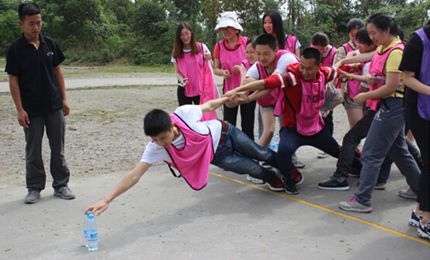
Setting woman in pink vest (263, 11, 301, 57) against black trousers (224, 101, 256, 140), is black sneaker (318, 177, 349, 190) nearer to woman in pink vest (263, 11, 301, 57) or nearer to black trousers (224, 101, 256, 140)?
black trousers (224, 101, 256, 140)

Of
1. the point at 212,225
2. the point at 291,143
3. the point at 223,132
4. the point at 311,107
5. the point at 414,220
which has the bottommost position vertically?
the point at 212,225

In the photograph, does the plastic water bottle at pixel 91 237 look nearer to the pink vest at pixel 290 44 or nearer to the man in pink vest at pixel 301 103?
the man in pink vest at pixel 301 103

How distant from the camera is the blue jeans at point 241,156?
4789 millimetres

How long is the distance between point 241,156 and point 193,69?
187cm

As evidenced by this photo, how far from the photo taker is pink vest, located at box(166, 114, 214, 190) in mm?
4242

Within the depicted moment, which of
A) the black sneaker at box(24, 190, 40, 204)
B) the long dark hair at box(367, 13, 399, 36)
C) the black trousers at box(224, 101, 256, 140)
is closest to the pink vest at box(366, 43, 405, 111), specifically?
the long dark hair at box(367, 13, 399, 36)

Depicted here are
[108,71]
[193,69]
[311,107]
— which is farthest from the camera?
[108,71]

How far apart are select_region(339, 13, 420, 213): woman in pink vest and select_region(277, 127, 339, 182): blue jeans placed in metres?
0.63

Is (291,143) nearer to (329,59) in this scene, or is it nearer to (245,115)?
(245,115)

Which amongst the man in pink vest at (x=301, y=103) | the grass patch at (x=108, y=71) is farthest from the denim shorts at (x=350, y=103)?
the grass patch at (x=108, y=71)

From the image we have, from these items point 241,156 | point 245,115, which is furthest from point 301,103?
point 245,115

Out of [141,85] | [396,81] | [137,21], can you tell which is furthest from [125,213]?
[137,21]

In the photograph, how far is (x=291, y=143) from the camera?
4969 millimetres

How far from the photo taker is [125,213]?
465cm
